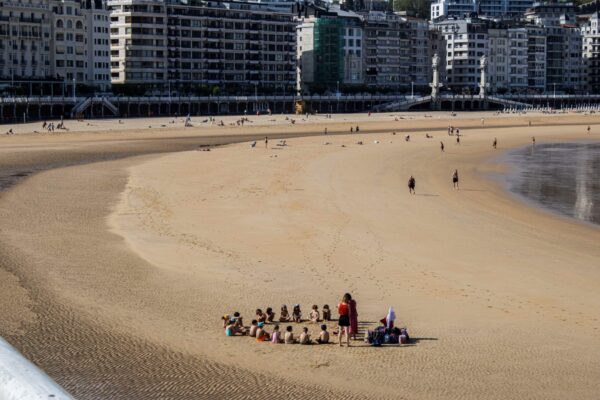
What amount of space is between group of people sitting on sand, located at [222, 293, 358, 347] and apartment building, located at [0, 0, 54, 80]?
3932 inches

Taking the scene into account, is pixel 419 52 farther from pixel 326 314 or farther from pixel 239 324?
pixel 239 324

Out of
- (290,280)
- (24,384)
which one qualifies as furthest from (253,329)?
(24,384)

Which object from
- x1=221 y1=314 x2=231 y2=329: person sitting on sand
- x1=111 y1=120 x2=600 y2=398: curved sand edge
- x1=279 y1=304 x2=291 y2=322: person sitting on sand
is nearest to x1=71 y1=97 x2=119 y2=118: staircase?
x1=111 y1=120 x2=600 y2=398: curved sand edge

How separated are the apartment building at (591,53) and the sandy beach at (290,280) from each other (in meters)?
150

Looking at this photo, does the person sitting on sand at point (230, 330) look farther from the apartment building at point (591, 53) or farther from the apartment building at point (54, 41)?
the apartment building at point (591, 53)

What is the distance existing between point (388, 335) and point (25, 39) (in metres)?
104

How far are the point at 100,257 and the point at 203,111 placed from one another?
10046cm

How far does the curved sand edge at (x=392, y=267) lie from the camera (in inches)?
587

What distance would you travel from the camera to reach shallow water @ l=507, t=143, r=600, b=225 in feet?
131

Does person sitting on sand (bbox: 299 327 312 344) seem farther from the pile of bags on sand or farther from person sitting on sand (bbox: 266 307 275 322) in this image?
person sitting on sand (bbox: 266 307 275 322)

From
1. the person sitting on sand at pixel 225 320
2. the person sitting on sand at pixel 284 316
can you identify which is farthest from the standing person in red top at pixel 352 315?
the person sitting on sand at pixel 225 320

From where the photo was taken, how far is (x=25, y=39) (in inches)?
4432

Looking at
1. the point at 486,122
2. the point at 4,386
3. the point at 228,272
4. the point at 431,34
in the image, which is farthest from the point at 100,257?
the point at 431,34

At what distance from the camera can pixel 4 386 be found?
13.3ft
